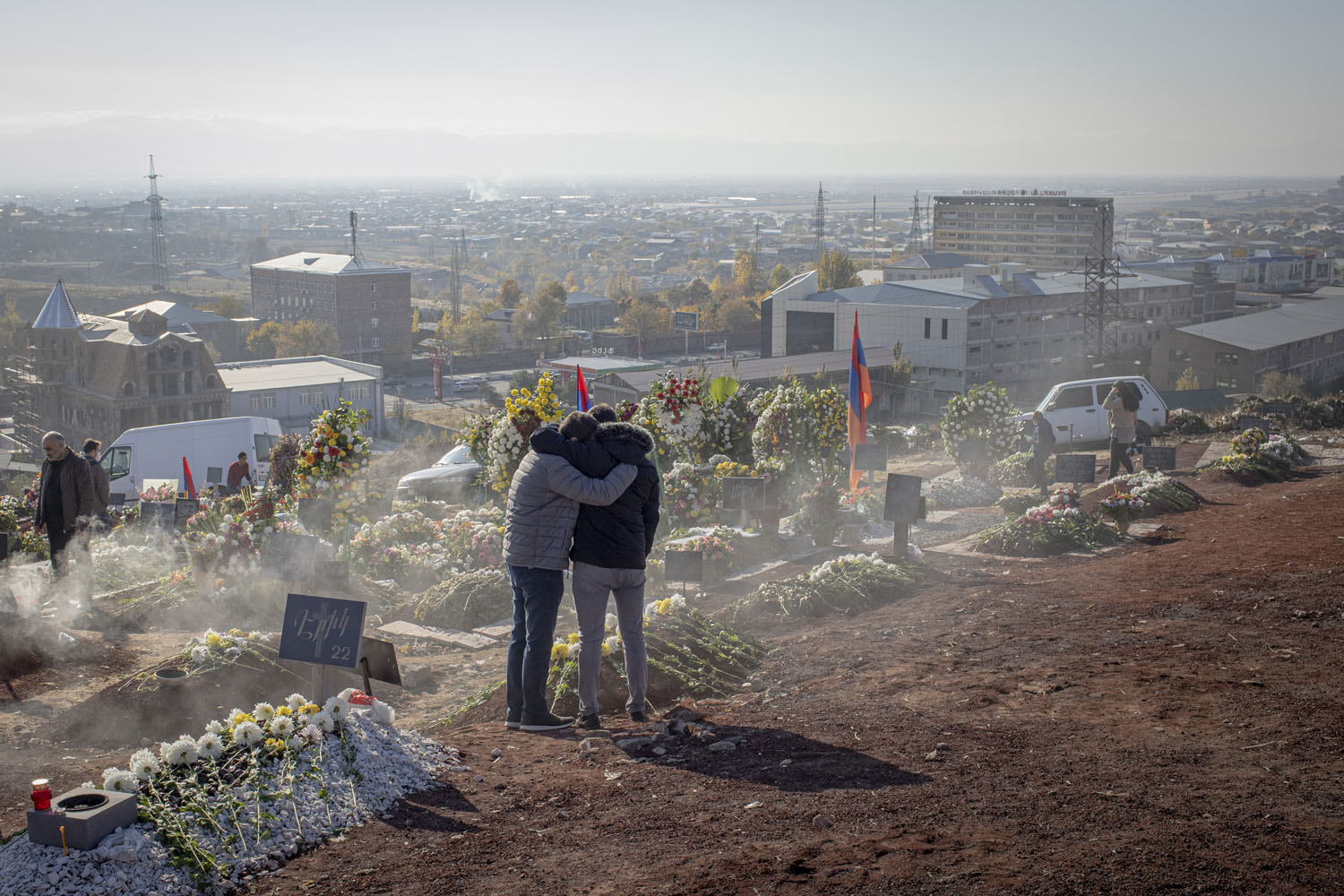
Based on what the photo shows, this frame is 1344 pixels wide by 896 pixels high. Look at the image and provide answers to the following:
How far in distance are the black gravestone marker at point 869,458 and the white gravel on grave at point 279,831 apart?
376 inches

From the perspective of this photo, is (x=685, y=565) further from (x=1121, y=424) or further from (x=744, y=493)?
(x=1121, y=424)

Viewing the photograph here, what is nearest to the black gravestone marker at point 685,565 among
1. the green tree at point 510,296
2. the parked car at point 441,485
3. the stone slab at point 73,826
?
the stone slab at point 73,826

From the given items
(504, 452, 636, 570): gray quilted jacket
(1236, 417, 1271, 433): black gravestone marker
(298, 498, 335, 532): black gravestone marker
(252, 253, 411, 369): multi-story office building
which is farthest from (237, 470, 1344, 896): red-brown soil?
(252, 253, 411, 369): multi-story office building

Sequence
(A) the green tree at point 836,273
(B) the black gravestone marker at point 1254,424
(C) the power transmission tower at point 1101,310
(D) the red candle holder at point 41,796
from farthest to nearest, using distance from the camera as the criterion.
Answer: (A) the green tree at point 836,273 → (C) the power transmission tower at point 1101,310 → (B) the black gravestone marker at point 1254,424 → (D) the red candle holder at point 41,796

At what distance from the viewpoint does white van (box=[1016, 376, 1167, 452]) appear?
20.1 meters

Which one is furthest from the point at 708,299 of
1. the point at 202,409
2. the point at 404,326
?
the point at 202,409

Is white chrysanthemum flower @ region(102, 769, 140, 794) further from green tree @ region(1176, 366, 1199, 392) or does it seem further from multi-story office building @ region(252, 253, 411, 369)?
multi-story office building @ region(252, 253, 411, 369)

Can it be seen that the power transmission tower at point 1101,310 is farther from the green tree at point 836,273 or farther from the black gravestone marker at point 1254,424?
the green tree at point 836,273

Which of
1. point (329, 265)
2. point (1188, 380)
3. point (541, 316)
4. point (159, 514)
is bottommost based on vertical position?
point (1188, 380)

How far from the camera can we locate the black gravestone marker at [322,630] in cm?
622

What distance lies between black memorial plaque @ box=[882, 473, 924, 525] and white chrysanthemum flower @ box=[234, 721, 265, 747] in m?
6.37

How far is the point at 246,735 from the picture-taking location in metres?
5.16

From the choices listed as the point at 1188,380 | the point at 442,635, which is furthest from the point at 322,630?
the point at 1188,380

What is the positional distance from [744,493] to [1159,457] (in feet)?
19.6
